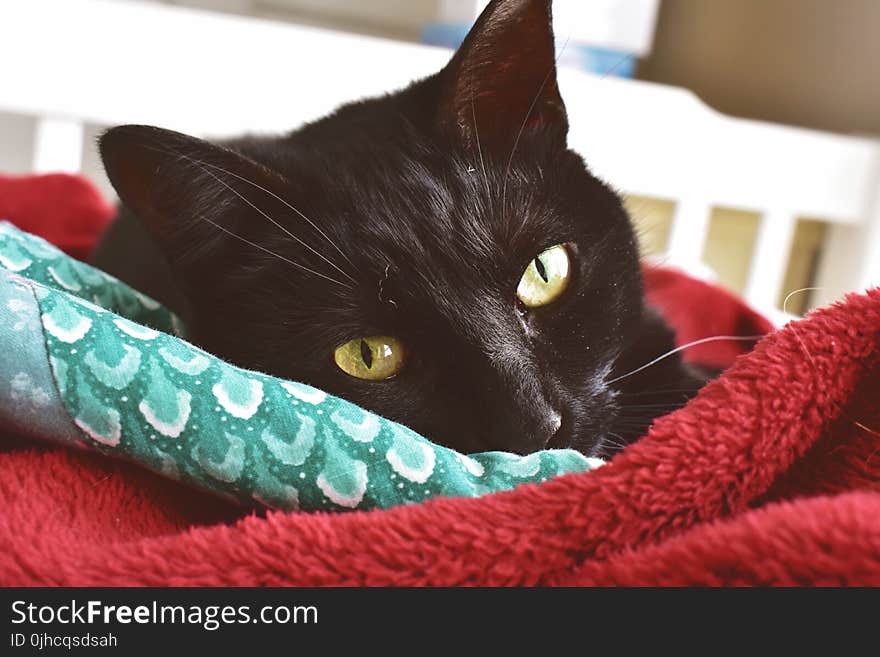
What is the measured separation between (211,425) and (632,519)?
0.86 feet

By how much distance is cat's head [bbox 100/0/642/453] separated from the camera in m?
0.64

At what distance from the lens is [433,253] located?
0.66 metres

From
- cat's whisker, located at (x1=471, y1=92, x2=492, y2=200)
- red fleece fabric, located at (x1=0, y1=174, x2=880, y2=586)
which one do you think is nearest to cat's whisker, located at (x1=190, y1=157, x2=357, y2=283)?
cat's whisker, located at (x1=471, y1=92, x2=492, y2=200)

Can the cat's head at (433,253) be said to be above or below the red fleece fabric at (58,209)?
above

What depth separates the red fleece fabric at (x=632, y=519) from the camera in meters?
0.37

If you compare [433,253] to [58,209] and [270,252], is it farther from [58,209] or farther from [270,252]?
[58,209]

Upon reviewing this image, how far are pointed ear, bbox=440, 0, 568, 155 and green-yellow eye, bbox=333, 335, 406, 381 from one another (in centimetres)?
22

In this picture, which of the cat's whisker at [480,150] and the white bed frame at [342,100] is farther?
the white bed frame at [342,100]

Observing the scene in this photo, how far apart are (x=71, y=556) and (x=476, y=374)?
1.05 ft

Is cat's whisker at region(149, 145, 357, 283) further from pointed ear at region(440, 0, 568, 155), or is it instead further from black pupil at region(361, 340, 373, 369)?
pointed ear at region(440, 0, 568, 155)

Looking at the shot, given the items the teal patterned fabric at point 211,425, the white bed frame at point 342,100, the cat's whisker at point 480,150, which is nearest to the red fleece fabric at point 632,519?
the teal patterned fabric at point 211,425

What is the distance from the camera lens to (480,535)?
0.42 m

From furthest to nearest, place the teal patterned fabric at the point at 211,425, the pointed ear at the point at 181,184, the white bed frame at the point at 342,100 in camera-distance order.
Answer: the white bed frame at the point at 342,100 → the pointed ear at the point at 181,184 → the teal patterned fabric at the point at 211,425

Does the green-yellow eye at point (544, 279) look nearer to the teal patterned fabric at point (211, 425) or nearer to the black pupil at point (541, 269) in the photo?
the black pupil at point (541, 269)
